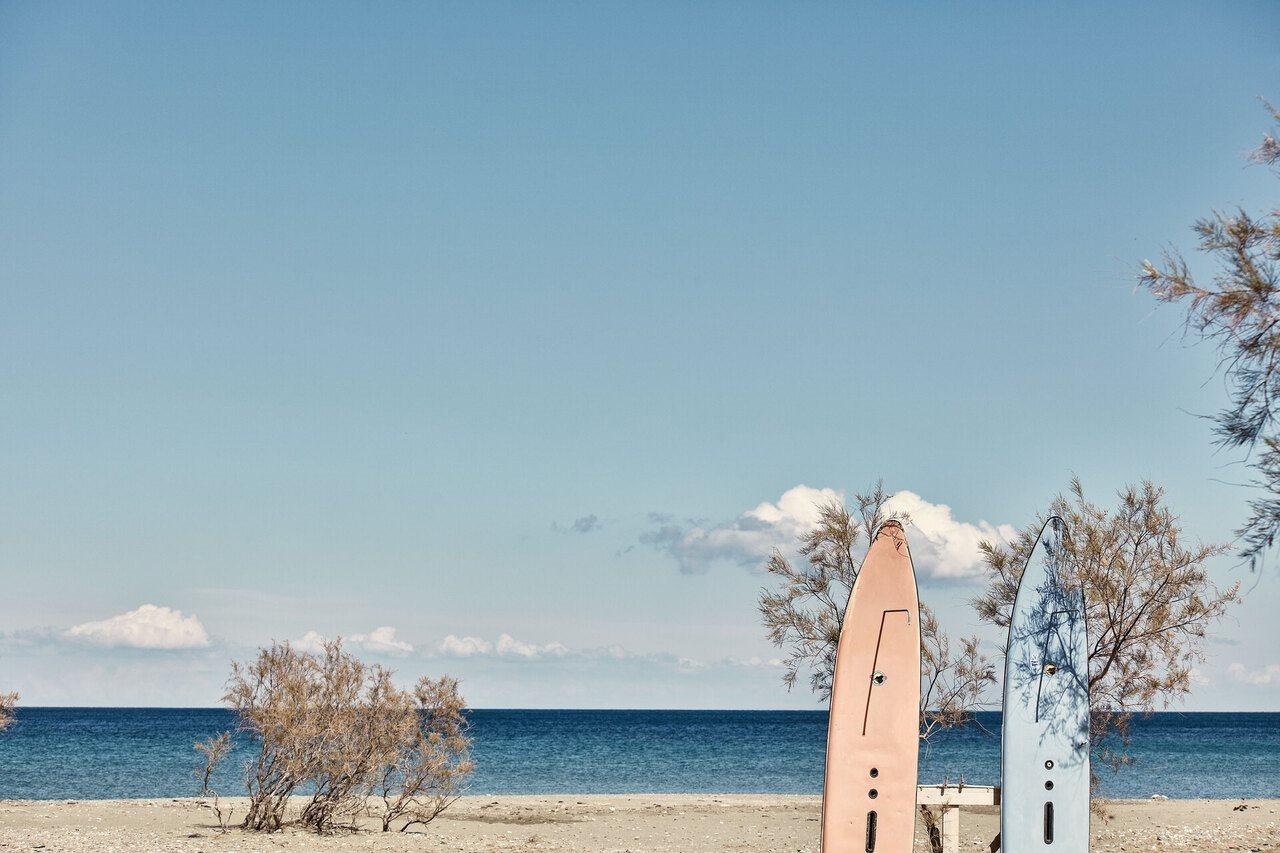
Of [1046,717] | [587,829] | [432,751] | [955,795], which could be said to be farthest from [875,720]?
[587,829]

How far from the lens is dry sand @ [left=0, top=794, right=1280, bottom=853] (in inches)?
598

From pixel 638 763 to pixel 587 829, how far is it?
98.5 feet

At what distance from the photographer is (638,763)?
160 feet

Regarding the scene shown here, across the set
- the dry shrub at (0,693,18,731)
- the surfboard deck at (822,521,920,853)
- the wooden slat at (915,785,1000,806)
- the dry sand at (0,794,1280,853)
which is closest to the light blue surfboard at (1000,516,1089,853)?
the wooden slat at (915,785,1000,806)

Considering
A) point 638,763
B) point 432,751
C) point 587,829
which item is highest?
point 432,751

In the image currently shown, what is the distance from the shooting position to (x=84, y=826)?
1741cm

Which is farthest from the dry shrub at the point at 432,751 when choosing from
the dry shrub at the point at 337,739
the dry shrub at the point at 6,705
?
the dry shrub at the point at 6,705

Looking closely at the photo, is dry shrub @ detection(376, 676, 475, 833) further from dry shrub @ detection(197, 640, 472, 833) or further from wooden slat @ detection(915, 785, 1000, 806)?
wooden slat @ detection(915, 785, 1000, 806)

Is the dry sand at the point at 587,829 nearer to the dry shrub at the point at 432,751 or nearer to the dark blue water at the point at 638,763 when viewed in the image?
the dry shrub at the point at 432,751

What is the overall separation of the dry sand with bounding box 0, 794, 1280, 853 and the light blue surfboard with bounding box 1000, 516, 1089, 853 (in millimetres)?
4820

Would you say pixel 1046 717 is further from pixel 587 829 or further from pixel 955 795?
pixel 587 829

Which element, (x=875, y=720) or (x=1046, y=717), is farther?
(x=1046, y=717)

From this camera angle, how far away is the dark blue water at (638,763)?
35.5 meters

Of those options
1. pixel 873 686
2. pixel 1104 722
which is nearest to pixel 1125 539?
pixel 1104 722
